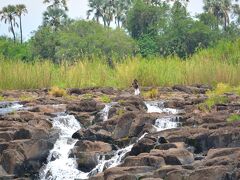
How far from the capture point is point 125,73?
74.4 ft

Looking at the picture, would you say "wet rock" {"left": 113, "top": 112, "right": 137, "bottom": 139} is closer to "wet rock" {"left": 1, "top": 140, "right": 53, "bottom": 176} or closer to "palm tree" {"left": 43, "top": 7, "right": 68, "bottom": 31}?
"wet rock" {"left": 1, "top": 140, "right": 53, "bottom": 176}

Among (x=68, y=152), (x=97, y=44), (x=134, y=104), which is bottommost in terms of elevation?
(x=68, y=152)

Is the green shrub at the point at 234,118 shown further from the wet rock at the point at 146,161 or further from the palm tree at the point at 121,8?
the palm tree at the point at 121,8

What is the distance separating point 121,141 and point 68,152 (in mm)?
1152

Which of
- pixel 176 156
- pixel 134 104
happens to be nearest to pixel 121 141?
pixel 134 104

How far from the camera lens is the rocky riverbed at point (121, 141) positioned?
9.62 meters

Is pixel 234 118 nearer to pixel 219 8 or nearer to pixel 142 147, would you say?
pixel 142 147

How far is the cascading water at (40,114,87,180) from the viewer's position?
11891 mm

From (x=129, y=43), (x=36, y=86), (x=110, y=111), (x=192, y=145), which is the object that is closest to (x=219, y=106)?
(x=110, y=111)

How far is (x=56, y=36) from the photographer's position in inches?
1791

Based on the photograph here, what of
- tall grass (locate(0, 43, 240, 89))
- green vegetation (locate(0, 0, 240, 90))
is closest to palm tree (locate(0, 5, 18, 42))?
green vegetation (locate(0, 0, 240, 90))

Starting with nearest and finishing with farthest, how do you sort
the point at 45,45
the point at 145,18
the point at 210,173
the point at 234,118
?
1. the point at 210,173
2. the point at 234,118
3. the point at 45,45
4. the point at 145,18

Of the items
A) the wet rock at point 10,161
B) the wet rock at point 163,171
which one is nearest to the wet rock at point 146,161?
the wet rock at point 163,171

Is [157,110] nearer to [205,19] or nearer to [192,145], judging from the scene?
[192,145]
